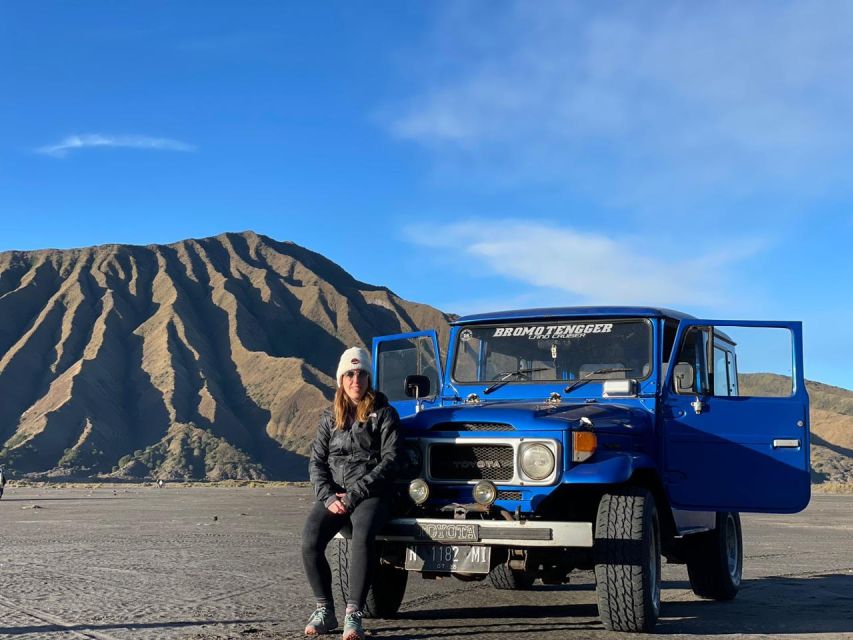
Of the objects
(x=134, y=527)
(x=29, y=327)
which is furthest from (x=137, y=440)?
(x=134, y=527)

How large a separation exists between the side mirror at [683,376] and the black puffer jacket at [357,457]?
8.73 feet

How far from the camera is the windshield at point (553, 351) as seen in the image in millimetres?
8836

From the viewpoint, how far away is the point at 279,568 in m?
11.9

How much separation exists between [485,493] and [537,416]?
663 millimetres

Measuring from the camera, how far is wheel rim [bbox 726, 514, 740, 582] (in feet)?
32.0

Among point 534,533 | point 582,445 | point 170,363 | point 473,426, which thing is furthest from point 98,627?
point 170,363

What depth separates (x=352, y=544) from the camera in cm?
684

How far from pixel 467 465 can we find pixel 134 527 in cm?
1510

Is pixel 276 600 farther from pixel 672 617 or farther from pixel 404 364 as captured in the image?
pixel 672 617

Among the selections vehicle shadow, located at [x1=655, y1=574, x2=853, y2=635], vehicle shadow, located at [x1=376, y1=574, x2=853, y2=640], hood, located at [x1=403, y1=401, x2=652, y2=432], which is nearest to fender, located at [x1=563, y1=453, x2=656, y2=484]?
hood, located at [x1=403, y1=401, x2=652, y2=432]

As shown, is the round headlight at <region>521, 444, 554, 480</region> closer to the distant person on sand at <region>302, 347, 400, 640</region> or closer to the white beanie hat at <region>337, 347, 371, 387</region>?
the distant person on sand at <region>302, 347, 400, 640</region>

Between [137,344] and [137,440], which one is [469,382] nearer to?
[137,440]

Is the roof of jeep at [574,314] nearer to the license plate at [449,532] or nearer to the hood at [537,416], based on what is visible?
the hood at [537,416]

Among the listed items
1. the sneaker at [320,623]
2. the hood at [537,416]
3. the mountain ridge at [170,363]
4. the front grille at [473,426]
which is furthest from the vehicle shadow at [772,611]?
the mountain ridge at [170,363]
